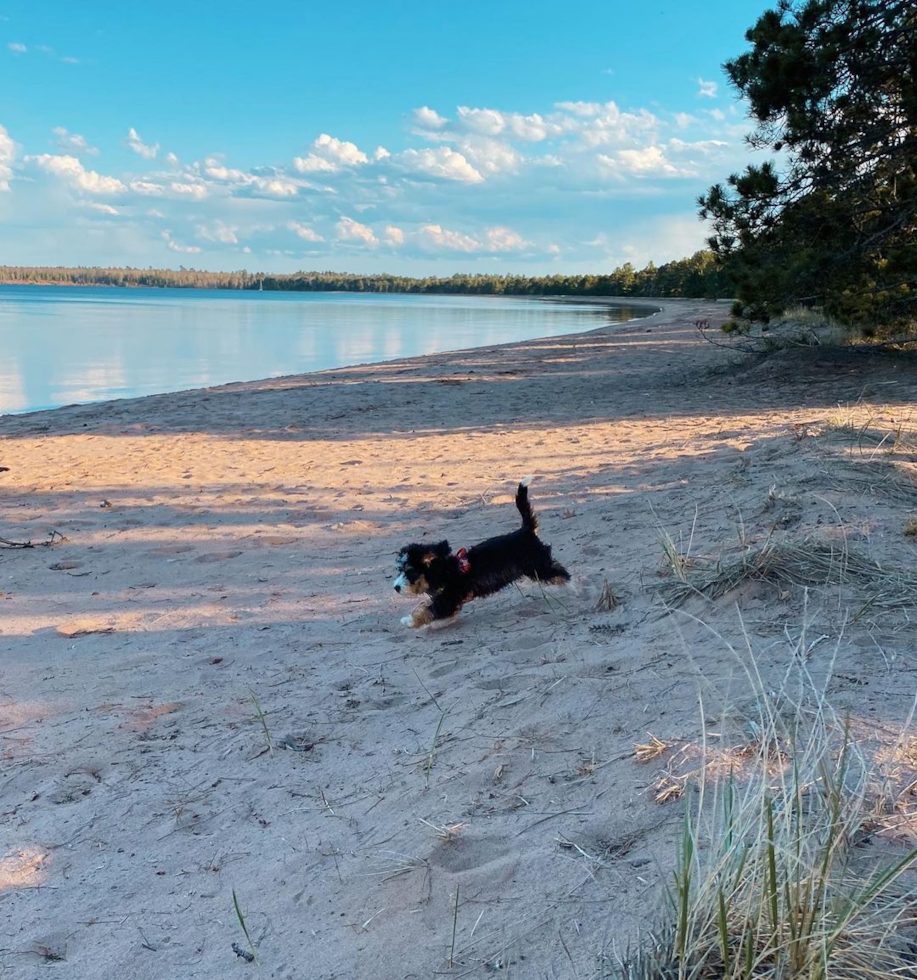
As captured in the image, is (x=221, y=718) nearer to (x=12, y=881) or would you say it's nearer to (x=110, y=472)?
(x=12, y=881)

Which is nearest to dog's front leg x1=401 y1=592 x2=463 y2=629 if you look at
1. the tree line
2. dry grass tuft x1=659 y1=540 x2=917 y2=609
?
dry grass tuft x1=659 y1=540 x2=917 y2=609

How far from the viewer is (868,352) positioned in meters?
12.3

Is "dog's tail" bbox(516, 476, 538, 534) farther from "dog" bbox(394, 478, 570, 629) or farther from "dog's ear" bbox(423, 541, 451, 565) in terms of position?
"dog's ear" bbox(423, 541, 451, 565)

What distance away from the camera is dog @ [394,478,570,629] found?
4430mm

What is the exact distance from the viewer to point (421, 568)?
449cm

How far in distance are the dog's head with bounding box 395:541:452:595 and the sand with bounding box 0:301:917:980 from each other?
0.88ft

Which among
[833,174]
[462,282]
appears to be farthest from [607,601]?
[462,282]

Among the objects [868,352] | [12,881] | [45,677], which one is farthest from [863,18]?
[12,881]

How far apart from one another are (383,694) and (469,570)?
3.11 feet

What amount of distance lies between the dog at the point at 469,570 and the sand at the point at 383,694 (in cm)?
18

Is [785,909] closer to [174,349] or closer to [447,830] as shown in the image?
[447,830]

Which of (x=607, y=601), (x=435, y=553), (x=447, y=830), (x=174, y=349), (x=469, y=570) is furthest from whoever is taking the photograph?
(x=174, y=349)

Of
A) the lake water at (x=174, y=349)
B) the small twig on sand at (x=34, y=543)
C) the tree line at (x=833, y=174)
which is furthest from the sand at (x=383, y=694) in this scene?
the lake water at (x=174, y=349)

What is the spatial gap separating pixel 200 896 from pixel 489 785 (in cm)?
98
